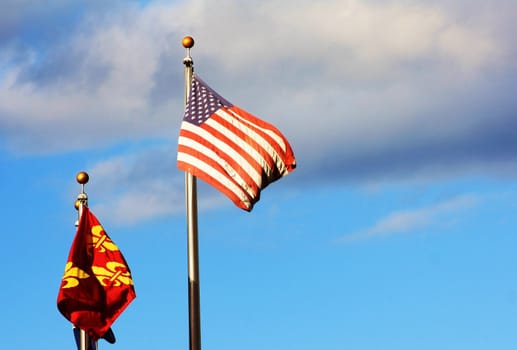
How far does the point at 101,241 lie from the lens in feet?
86.6

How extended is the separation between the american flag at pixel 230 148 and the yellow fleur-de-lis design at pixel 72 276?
190 inches

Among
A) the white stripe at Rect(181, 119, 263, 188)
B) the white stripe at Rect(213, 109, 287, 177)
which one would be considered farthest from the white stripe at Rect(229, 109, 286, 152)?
the white stripe at Rect(181, 119, 263, 188)

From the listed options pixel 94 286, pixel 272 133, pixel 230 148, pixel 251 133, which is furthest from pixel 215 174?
pixel 94 286

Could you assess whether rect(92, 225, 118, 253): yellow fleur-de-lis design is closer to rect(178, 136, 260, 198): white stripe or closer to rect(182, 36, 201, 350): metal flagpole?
rect(182, 36, 201, 350): metal flagpole

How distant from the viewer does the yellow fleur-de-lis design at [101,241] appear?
26297 mm

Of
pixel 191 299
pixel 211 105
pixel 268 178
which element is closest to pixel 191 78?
pixel 211 105

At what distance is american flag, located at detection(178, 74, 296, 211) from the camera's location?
883 inches

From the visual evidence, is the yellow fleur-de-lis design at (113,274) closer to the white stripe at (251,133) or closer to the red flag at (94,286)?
the red flag at (94,286)

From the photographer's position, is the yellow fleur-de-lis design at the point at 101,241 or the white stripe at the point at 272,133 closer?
the white stripe at the point at 272,133

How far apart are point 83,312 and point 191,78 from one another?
600 centimetres

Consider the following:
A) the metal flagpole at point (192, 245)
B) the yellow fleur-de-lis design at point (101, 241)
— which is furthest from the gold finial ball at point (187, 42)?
the yellow fleur-de-lis design at point (101, 241)

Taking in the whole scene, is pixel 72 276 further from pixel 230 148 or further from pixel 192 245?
pixel 230 148

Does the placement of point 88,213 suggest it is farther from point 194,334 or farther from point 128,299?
point 194,334

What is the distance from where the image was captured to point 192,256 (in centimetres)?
2239
